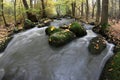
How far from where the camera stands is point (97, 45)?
12.0 metres

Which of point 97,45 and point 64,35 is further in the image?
point 64,35

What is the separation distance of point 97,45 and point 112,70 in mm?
3001

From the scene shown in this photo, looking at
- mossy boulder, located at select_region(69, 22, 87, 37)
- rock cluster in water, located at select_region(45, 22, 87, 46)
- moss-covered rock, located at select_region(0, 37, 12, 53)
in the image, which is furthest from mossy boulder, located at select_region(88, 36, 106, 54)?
moss-covered rock, located at select_region(0, 37, 12, 53)

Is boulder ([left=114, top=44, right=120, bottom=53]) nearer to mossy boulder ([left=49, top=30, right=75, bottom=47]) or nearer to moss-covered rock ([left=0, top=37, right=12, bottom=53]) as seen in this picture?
mossy boulder ([left=49, top=30, right=75, bottom=47])

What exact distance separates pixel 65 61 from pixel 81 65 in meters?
0.82

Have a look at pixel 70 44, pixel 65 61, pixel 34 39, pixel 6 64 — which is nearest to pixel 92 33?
pixel 70 44

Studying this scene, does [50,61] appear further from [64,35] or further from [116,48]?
[116,48]

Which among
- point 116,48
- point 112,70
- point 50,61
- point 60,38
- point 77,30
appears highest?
point 77,30

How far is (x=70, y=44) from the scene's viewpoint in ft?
40.4

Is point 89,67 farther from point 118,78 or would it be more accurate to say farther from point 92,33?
point 92,33

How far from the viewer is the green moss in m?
8.79

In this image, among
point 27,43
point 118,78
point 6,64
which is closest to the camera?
point 118,78

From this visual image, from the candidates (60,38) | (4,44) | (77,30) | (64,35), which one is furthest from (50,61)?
(4,44)

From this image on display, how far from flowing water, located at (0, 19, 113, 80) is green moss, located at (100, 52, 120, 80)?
308mm
